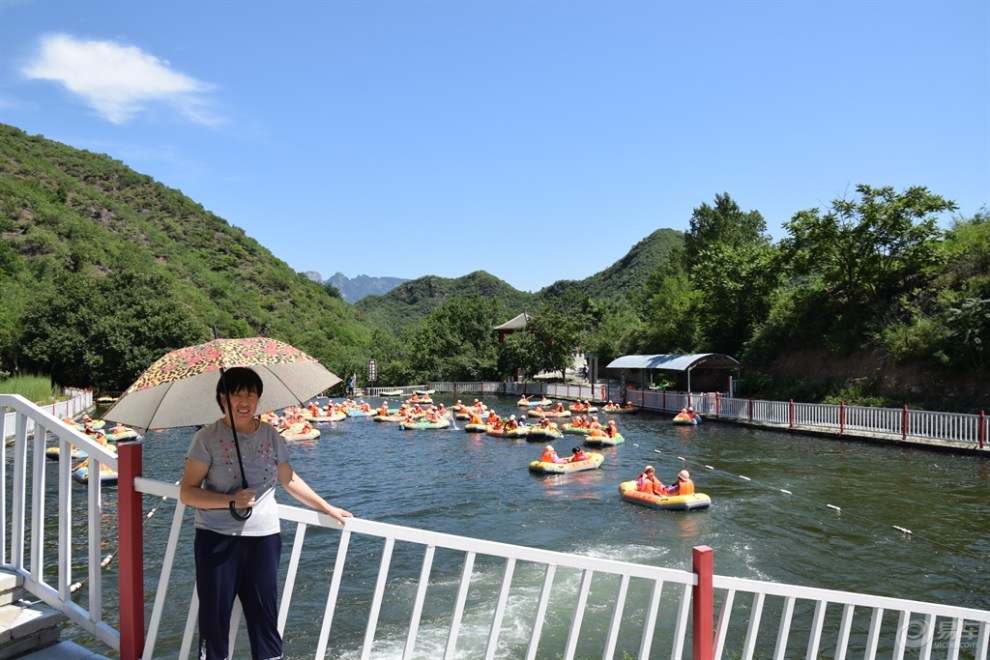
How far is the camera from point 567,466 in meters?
18.8

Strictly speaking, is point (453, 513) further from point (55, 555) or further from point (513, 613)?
point (55, 555)

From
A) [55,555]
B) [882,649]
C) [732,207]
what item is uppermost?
[732,207]

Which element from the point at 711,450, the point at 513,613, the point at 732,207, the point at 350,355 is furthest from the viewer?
the point at 350,355

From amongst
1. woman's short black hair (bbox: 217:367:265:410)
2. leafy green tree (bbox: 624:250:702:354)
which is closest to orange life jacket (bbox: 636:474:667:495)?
woman's short black hair (bbox: 217:367:265:410)

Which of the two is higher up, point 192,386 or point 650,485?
point 192,386

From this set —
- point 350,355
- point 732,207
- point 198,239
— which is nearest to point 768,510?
point 732,207

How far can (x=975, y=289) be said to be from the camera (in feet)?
75.9

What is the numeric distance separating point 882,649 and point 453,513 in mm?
8886

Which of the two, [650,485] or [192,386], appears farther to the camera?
[650,485]

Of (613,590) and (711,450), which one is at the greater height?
(711,450)

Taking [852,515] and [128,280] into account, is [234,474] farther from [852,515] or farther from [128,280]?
[128,280]

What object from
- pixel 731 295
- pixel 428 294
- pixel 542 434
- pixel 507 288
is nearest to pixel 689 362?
pixel 731 295

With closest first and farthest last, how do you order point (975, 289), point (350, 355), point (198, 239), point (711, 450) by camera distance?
point (711, 450)
point (975, 289)
point (350, 355)
point (198, 239)

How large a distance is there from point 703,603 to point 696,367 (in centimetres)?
3412
